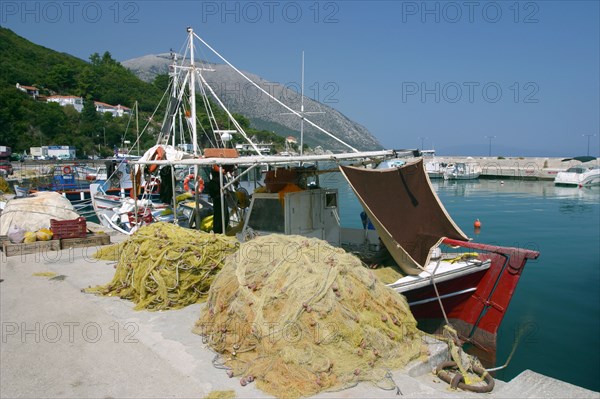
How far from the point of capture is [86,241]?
1266 cm

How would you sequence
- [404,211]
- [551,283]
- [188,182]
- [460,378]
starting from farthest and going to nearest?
[188,182], [551,283], [404,211], [460,378]

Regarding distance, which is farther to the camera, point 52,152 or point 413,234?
point 52,152

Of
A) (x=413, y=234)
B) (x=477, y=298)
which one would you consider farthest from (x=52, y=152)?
(x=477, y=298)

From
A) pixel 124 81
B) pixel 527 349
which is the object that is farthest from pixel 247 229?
pixel 124 81

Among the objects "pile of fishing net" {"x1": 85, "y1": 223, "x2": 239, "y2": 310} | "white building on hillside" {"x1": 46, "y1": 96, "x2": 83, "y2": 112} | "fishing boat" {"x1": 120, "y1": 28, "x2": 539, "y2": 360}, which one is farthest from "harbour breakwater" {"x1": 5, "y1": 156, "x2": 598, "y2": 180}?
"fishing boat" {"x1": 120, "y1": 28, "x2": 539, "y2": 360}

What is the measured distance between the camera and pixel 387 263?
332 inches

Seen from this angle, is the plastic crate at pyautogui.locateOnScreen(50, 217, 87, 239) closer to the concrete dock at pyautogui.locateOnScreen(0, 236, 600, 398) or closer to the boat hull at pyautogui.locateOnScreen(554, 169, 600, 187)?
the concrete dock at pyautogui.locateOnScreen(0, 236, 600, 398)

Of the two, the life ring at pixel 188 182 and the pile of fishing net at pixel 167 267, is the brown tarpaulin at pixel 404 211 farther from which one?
the life ring at pixel 188 182

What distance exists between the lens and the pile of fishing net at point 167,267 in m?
7.48

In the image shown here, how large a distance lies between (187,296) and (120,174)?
25387 millimetres

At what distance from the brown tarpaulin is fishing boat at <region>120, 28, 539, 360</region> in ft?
0.06

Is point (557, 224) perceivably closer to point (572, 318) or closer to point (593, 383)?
point (572, 318)

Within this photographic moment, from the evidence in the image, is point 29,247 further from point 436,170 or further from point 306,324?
point 436,170

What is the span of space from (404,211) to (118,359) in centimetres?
535
